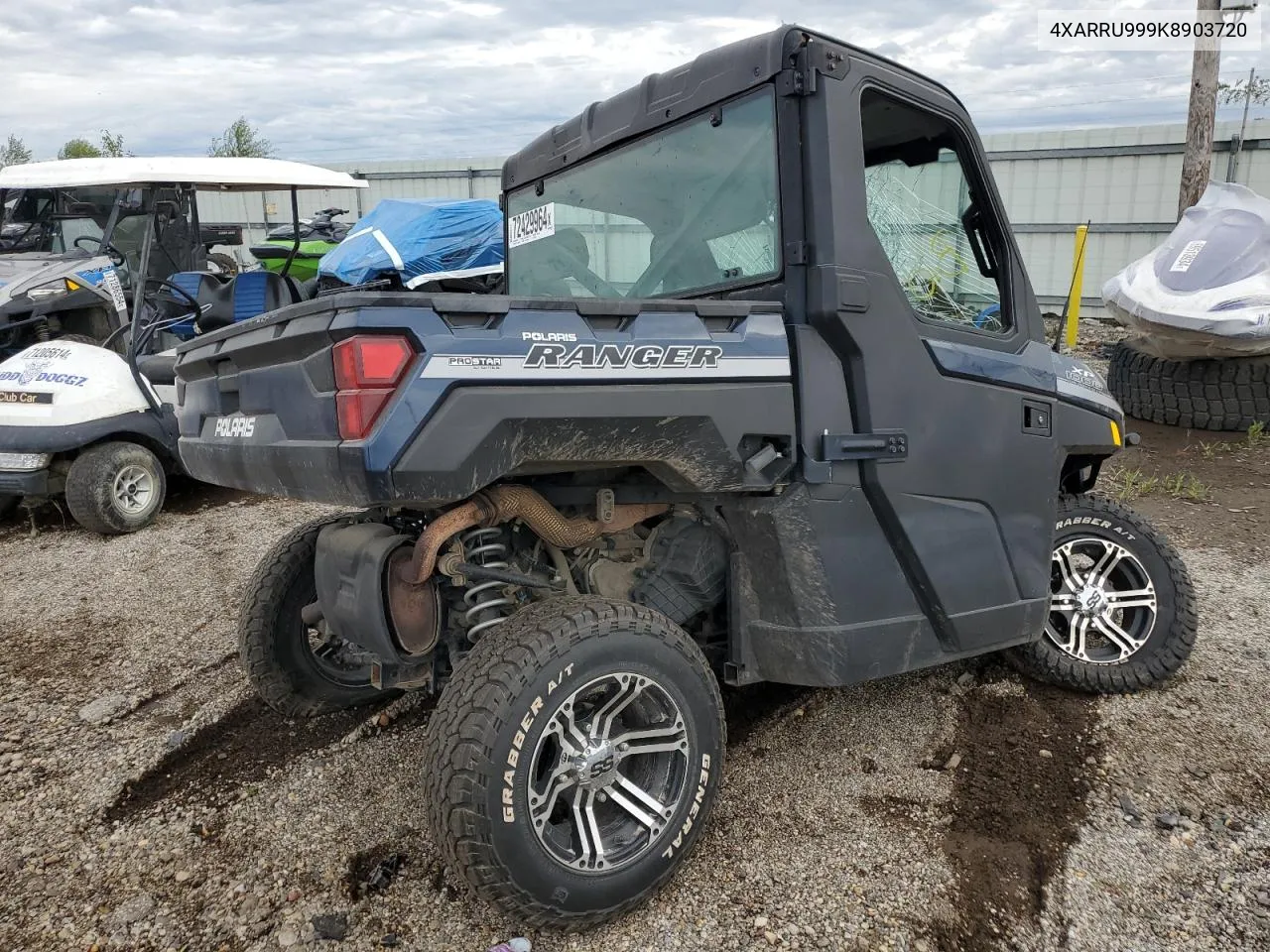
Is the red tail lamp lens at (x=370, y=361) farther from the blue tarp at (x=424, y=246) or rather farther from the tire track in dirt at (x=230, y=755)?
the blue tarp at (x=424, y=246)

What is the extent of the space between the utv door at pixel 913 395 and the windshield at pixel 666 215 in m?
0.17

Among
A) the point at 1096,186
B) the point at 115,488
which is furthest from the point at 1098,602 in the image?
the point at 1096,186

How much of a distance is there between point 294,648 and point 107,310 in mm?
5813

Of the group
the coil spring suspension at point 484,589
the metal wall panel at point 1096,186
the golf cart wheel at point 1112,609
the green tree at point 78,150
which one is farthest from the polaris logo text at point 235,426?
the green tree at point 78,150

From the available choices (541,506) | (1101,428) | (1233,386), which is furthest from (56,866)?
(1233,386)

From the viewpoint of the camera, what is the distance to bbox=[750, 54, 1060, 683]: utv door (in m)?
2.62

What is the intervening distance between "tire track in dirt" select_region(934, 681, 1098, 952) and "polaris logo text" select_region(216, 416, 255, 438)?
2233 mm

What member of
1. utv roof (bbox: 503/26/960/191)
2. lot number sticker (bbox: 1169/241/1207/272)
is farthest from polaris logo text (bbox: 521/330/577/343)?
lot number sticker (bbox: 1169/241/1207/272)

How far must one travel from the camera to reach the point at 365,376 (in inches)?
80.4

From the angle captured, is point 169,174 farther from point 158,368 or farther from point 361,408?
point 361,408

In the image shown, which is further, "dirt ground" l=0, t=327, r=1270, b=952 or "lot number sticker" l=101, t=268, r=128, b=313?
"lot number sticker" l=101, t=268, r=128, b=313

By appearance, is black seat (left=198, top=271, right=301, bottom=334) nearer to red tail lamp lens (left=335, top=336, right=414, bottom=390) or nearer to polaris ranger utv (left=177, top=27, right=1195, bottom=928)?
polaris ranger utv (left=177, top=27, right=1195, bottom=928)

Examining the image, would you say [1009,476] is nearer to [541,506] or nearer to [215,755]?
[541,506]

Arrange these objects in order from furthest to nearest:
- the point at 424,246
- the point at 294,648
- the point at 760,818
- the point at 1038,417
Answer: the point at 424,246, the point at 294,648, the point at 1038,417, the point at 760,818
